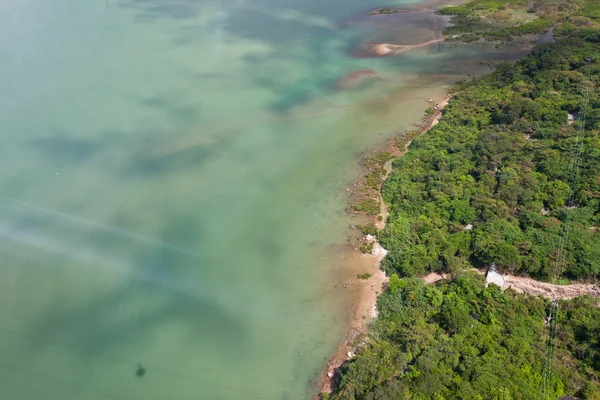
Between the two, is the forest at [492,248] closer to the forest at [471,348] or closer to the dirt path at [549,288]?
the forest at [471,348]

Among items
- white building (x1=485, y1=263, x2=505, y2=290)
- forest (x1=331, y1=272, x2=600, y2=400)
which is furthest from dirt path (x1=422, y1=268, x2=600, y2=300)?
forest (x1=331, y1=272, x2=600, y2=400)

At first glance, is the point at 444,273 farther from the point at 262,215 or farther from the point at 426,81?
the point at 426,81

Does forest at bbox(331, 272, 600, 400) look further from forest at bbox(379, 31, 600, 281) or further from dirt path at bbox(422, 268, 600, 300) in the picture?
forest at bbox(379, 31, 600, 281)

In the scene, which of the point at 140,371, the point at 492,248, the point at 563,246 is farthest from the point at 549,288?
the point at 140,371

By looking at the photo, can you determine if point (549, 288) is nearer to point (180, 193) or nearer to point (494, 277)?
point (494, 277)

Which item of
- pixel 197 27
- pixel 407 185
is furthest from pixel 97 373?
pixel 197 27

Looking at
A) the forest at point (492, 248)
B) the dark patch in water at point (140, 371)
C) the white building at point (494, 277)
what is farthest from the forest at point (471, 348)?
the dark patch in water at point (140, 371)
